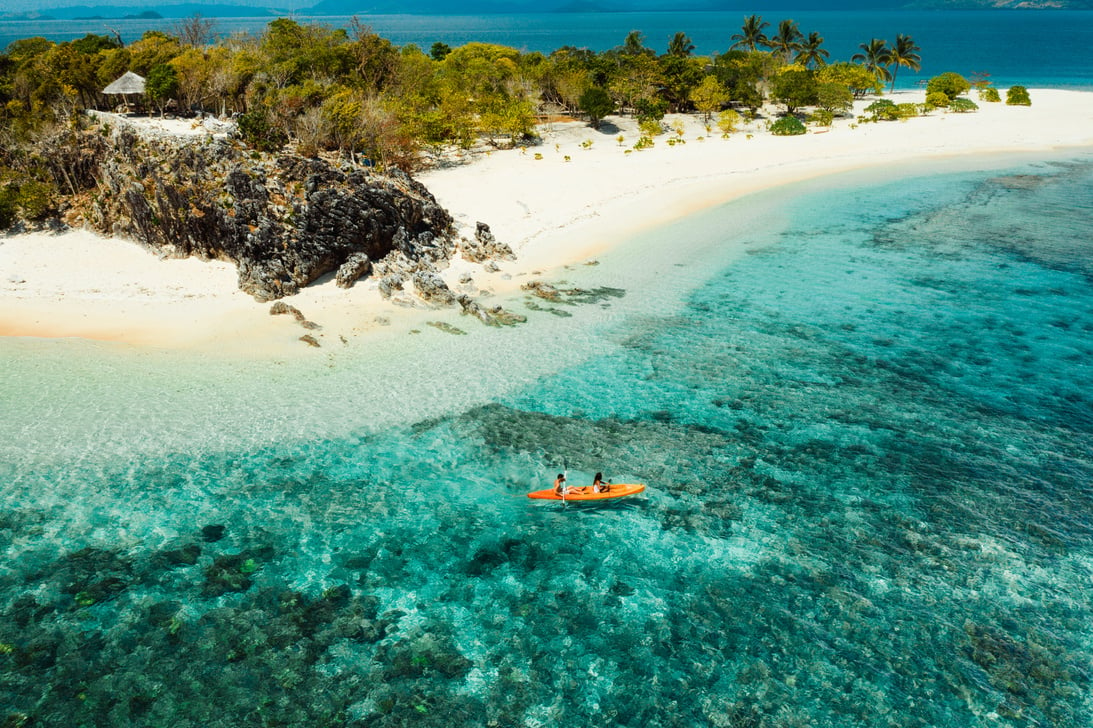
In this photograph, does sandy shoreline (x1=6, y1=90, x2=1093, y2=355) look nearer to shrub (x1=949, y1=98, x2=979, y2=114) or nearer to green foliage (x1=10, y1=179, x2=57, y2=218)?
green foliage (x1=10, y1=179, x2=57, y2=218)

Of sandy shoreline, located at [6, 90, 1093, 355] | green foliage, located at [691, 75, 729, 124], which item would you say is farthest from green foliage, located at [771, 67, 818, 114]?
green foliage, located at [691, 75, 729, 124]

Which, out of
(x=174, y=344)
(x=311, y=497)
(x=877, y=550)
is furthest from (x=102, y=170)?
(x=877, y=550)

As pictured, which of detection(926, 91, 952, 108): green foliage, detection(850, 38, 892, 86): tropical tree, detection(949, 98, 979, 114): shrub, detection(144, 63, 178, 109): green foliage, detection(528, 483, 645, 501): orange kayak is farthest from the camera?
detection(850, 38, 892, 86): tropical tree

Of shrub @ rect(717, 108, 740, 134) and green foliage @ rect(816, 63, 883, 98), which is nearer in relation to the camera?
shrub @ rect(717, 108, 740, 134)

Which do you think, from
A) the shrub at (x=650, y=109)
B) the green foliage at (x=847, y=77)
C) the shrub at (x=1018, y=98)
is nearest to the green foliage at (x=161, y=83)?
the shrub at (x=650, y=109)

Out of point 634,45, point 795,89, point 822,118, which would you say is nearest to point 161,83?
point 822,118

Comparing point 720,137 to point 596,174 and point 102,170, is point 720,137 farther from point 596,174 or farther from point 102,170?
point 102,170

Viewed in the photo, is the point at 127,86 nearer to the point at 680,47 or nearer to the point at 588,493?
the point at 588,493
